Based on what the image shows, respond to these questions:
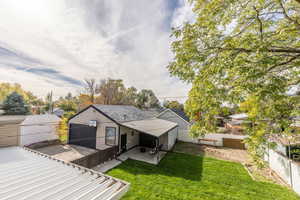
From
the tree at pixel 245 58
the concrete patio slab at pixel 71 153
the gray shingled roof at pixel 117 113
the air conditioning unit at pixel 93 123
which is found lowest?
the concrete patio slab at pixel 71 153

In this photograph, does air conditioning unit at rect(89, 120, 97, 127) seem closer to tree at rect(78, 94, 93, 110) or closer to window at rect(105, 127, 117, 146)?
window at rect(105, 127, 117, 146)

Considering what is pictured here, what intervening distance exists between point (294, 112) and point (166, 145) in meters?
9.39

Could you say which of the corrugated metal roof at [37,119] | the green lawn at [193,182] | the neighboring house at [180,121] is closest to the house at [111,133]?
the green lawn at [193,182]

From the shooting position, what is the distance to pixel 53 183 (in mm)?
3109

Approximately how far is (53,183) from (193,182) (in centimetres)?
593

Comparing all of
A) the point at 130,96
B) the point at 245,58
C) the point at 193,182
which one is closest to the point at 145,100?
the point at 130,96

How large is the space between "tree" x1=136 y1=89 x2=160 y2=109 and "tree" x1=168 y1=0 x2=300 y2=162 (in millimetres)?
31685

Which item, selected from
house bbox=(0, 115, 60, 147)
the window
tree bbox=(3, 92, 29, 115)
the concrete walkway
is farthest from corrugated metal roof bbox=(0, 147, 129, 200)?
tree bbox=(3, 92, 29, 115)

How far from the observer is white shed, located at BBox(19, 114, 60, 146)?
10883 mm

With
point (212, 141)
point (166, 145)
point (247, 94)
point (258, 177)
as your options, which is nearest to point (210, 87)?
point (247, 94)

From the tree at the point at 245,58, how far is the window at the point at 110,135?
774 cm

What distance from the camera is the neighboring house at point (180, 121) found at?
14.4 metres

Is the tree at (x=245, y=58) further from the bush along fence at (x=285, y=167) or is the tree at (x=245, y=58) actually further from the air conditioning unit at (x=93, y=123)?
the air conditioning unit at (x=93, y=123)

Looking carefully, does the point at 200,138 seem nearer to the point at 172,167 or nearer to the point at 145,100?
the point at 172,167
